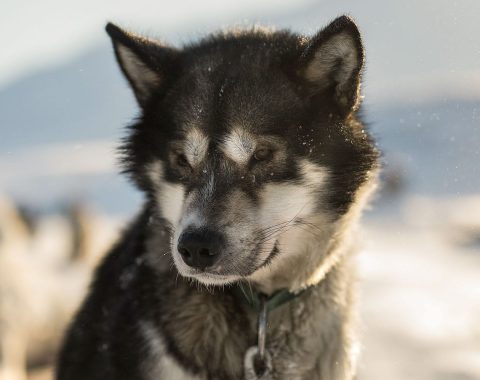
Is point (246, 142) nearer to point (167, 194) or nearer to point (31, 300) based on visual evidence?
point (167, 194)

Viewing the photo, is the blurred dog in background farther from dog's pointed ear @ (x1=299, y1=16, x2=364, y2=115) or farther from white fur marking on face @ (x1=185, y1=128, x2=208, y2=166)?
dog's pointed ear @ (x1=299, y1=16, x2=364, y2=115)

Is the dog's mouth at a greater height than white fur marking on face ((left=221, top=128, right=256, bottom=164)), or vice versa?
white fur marking on face ((left=221, top=128, right=256, bottom=164))

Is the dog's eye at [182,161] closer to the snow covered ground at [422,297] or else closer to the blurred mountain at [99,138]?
the blurred mountain at [99,138]

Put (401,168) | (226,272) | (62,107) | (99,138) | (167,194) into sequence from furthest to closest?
(62,107) < (99,138) < (401,168) < (167,194) < (226,272)

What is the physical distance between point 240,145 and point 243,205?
0.63 feet

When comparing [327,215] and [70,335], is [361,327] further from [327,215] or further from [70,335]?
[70,335]

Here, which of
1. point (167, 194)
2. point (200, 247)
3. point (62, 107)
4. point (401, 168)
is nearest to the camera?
point (200, 247)

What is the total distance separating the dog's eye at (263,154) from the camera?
2.57 metres

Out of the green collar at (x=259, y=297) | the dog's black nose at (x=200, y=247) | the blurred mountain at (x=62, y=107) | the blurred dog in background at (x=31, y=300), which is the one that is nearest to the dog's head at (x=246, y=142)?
the dog's black nose at (x=200, y=247)

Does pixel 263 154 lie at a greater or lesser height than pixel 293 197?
greater

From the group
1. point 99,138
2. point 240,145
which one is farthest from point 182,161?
point 99,138

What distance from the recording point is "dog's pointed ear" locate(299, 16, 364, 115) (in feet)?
8.37

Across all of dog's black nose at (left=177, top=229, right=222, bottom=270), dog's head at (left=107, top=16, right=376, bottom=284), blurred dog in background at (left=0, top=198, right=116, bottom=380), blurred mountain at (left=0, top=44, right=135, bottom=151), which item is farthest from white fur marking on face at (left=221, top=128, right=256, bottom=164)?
blurred mountain at (left=0, top=44, right=135, bottom=151)

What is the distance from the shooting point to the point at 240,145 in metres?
2.55
